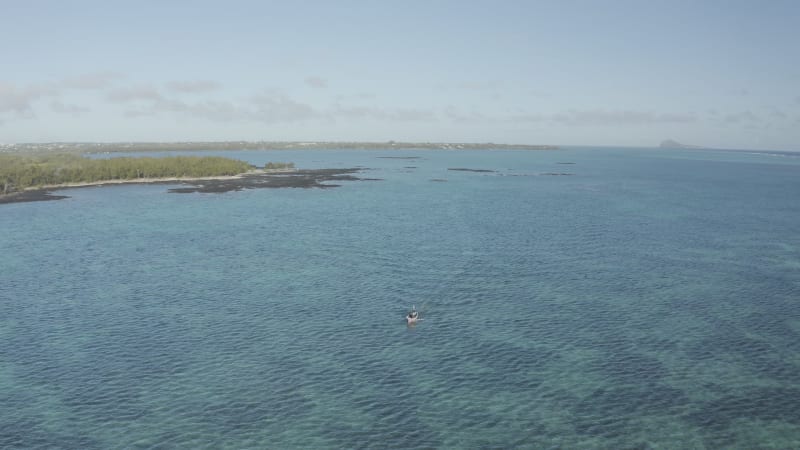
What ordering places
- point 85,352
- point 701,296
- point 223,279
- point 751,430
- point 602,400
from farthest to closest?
point 223,279
point 701,296
point 85,352
point 602,400
point 751,430

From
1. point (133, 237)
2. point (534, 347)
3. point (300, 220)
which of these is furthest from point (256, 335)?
point (300, 220)

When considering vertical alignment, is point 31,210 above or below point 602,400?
above

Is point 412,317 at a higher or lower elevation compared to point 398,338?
higher

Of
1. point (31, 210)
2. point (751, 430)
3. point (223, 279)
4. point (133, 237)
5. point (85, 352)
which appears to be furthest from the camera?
point (31, 210)

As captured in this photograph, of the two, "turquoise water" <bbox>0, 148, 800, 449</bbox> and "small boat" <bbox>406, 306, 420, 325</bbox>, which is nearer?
"turquoise water" <bbox>0, 148, 800, 449</bbox>

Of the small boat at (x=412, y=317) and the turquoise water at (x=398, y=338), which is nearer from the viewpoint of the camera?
the turquoise water at (x=398, y=338)

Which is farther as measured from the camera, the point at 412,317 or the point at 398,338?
the point at 412,317

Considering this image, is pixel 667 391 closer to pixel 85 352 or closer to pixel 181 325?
pixel 181 325

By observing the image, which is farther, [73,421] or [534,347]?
[534,347]
